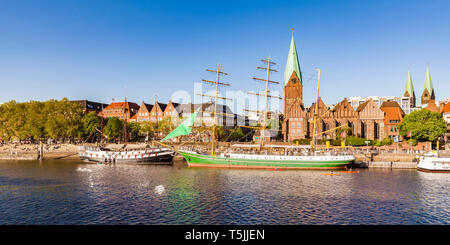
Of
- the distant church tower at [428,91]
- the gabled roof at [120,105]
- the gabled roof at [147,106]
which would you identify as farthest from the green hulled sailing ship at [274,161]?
the distant church tower at [428,91]

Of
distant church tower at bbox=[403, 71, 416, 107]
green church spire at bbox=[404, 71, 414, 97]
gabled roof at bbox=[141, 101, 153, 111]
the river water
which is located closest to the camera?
the river water

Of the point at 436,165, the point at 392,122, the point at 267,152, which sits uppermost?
the point at 392,122

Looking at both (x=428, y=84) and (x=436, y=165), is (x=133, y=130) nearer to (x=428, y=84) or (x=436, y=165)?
(x=436, y=165)

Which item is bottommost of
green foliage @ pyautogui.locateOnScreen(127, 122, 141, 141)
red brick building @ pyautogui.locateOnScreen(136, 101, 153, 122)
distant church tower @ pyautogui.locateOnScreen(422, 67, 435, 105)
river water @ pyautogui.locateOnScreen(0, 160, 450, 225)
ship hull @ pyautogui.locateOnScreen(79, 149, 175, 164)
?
river water @ pyautogui.locateOnScreen(0, 160, 450, 225)

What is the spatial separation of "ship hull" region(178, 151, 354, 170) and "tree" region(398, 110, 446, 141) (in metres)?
31.8

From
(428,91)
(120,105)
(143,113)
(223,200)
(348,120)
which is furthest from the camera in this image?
(120,105)

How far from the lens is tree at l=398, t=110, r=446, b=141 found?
3100 inches

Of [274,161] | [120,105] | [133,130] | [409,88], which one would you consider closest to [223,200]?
[274,161]

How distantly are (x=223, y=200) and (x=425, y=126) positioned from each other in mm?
67822

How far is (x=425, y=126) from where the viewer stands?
78938 millimetres

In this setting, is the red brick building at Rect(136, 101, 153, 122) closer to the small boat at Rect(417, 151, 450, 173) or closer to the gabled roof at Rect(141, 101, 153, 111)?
the gabled roof at Rect(141, 101, 153, 111)

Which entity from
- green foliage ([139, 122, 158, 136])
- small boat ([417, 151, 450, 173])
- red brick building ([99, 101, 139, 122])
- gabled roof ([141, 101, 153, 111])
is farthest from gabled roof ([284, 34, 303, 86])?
red brick building ([99, 101, 139, 122])
